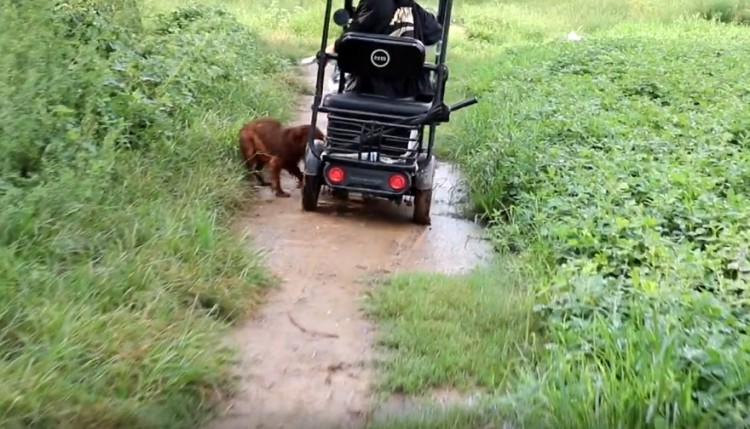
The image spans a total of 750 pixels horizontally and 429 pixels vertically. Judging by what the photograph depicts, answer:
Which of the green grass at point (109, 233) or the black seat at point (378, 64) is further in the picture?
the black seat at point (378, 64)

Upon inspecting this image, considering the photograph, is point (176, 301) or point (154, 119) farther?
point (154, 119)

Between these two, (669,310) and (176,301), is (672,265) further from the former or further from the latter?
(176,301)

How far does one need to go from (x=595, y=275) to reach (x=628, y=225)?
705 millimetres

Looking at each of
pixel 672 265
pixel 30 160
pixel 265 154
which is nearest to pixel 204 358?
pixel 30 160

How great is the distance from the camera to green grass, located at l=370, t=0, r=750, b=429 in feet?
13.2

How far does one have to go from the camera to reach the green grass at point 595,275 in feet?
13.2

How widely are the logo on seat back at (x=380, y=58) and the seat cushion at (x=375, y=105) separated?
286mm

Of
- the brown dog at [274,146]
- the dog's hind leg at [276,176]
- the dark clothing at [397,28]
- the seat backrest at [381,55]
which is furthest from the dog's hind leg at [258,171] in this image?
the seat backrest at [381,55]

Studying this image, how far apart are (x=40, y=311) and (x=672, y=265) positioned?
131 inches

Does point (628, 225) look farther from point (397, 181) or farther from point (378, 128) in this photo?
point (378, 128)

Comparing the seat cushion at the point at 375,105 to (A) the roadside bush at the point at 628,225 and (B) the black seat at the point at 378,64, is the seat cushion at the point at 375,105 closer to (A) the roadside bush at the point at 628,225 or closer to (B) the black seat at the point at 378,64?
(B) the black seat at the point at 378,64

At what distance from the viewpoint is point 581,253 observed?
5770 millimetres

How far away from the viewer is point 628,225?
5832 mm

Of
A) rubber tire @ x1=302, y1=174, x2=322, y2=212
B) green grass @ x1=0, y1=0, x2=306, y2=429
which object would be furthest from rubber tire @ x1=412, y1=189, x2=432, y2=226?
green grass @ x1=0, y1=0, x2=306, y2=429
